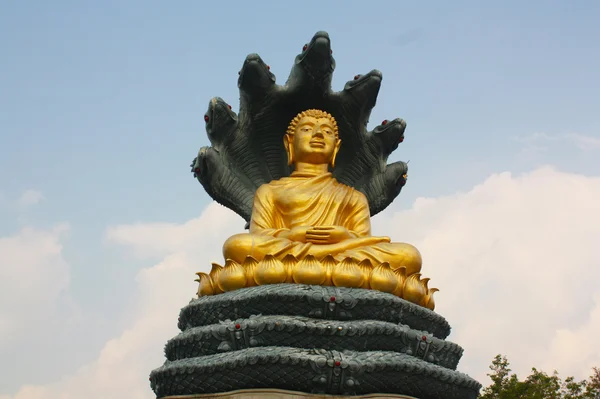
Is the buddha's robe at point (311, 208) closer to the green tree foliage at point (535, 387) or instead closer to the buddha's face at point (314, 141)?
the buddha's face at point (314, 141)

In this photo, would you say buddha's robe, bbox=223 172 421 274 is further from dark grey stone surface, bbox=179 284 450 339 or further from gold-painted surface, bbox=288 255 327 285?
dark grey stone surface, bbox=179 284 450 339

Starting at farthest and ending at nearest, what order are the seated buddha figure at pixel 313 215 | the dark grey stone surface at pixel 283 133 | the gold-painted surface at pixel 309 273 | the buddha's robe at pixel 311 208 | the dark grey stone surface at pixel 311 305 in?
the dark grey stone surface at pixel 283 133, the buddha's robe at pixel 311 208, the seated buddha figure at pixel 313 215, the gold-painted surface at pixel 309 273, the dark grey stone surface at pixel 311 305

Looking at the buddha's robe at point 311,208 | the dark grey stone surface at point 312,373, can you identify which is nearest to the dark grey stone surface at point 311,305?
the dark grey stone surface at point 312,373

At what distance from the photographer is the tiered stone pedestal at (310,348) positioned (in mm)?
5812

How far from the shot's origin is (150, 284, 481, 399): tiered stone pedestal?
5.81 metres

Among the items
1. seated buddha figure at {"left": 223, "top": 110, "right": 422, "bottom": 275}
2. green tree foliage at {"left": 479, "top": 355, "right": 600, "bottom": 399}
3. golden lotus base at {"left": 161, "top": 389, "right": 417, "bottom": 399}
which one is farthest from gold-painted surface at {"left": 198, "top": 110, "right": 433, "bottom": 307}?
green tree foliage at {"left": 479, "top": 355, "right": 600, "bottom": 399}

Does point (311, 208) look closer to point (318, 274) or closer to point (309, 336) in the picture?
point (318, 274)

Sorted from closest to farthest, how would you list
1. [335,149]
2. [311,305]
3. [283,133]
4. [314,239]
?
[311,305] → [314,239] → [335,149] → [283,133]

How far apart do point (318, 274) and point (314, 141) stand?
2.61 m

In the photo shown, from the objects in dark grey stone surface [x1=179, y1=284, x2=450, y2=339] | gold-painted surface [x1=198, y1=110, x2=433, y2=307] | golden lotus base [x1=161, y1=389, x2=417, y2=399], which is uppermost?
gold-painted surface [x1=198, y1=110, x2=433, y2=307]

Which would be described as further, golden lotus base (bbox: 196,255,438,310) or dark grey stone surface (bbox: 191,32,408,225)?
dark grey stone surface (bbox: 191,32,408,225)

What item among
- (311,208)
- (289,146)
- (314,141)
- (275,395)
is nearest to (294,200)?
(311,208)

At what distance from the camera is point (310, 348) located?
6.07 meters

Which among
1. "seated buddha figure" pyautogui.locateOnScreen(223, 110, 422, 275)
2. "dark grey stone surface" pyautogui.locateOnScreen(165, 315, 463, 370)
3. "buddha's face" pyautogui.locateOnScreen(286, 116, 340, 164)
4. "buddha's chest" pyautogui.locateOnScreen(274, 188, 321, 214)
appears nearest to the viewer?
"dark grey stone surface" pyautogui.locateOnScreen(165, 315, 463, 370)
